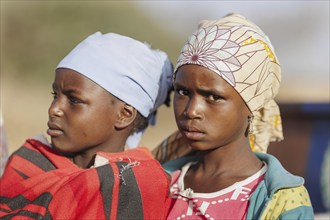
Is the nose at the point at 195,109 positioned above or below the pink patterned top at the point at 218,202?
above

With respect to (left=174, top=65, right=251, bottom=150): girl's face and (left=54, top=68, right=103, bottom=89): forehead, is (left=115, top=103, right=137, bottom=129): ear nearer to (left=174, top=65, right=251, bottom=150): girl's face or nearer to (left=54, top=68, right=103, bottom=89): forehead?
(left=54, top=68, right=103, bottom=89): forehead

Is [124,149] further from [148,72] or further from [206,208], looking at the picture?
[206,208]

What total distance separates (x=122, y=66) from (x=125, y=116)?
0.24 metres

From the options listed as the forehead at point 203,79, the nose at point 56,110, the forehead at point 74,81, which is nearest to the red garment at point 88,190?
the nose at point 56,110

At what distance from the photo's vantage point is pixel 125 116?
3.18 metres

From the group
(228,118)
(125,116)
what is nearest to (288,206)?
(228,118)

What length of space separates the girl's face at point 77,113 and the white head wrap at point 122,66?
5cm

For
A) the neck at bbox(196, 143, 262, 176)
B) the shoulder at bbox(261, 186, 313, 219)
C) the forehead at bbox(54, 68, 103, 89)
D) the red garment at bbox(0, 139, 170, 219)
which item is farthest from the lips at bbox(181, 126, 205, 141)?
the forehead at bbox(54, 68, 103, 89)

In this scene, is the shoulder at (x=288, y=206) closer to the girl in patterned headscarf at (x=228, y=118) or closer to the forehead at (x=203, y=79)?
the girl in patterned headscarf at (x=228, y=118)

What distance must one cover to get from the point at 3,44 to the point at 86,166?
13.9 m

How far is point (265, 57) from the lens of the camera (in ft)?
9.32

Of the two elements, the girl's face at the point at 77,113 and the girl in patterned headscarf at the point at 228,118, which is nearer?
the girl in patterned headscarf at the point at 228,118

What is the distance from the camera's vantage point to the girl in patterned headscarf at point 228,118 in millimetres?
2713

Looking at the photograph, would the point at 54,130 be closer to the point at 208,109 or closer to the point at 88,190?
the point at 88,190
